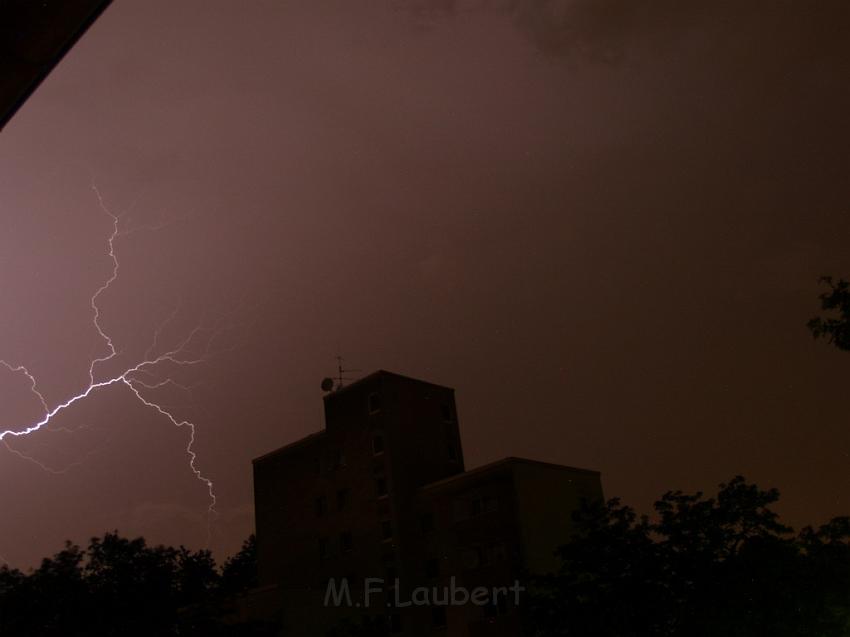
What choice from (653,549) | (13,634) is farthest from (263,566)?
(653,549)

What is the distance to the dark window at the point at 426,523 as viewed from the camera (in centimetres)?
3503

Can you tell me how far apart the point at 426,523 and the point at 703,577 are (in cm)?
1980

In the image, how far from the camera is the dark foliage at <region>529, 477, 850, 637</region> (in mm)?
14844

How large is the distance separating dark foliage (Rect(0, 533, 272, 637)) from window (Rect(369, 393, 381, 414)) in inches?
510

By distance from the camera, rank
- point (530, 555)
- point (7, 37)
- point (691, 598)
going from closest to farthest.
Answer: point (7, 37) < point (691, 598) < point (530, 555)

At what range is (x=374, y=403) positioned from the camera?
38.0 metres

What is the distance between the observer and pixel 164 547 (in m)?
25.1

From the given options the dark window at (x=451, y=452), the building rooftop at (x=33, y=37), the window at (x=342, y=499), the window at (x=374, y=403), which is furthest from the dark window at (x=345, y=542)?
the building rooftop at (x=33, y=37)

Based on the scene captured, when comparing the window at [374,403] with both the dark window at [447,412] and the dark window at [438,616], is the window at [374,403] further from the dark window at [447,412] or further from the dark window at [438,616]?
the dark window at [438,616]

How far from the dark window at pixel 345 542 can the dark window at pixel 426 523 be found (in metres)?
3.38

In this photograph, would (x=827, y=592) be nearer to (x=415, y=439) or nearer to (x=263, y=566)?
(x=415, y=439)

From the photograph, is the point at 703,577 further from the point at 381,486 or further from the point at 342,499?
the point at 342,499

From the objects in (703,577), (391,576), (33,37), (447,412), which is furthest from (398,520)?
(33,37)

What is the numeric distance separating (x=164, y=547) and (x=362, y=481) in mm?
12738
